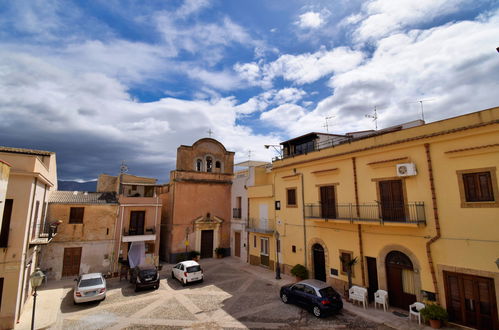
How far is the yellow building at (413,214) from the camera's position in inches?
393

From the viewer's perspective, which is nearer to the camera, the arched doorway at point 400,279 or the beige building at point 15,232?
the beige building at point 15,232

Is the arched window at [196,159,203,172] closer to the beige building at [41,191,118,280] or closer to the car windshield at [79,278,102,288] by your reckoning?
the beige building at [41,191,118,280]

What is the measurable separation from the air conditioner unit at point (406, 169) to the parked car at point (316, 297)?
21.3ft

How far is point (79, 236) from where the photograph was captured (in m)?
18.5

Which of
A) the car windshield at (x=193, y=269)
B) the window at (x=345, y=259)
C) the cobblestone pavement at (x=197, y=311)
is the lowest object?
the cobblestone pavement at (x=197, y=311)

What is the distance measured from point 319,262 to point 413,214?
687 centimetres

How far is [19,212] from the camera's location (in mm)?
11422

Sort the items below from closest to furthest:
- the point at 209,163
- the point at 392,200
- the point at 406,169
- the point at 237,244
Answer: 1. the point at 406,169
2. the point at 392,200
3. the point at 237,244
4. the point at 209,163

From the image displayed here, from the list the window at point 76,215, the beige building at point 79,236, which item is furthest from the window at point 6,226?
the window at point 76,215

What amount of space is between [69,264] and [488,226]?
939 inches

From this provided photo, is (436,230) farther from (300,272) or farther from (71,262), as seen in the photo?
(71,262)

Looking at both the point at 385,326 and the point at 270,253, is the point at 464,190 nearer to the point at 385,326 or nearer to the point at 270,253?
the point at 385,326

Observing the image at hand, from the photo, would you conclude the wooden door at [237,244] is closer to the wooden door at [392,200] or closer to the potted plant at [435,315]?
the wooden door at [392,200]

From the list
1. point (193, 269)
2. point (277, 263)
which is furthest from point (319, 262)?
point (193, 269)
